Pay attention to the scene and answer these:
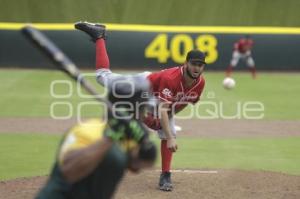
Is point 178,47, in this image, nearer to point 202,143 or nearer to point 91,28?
point 202,143

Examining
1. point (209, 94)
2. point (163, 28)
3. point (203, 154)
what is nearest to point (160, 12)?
point (163, 28)

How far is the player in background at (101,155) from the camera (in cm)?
347

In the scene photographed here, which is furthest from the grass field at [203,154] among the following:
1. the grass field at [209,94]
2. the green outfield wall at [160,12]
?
the green outfield wall at [160,12]

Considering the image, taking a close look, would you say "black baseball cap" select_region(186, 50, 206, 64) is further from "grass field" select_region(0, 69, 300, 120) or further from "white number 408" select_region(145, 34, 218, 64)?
"white number 408" select_region(145, 34, 218, 64)

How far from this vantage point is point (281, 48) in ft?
77.9

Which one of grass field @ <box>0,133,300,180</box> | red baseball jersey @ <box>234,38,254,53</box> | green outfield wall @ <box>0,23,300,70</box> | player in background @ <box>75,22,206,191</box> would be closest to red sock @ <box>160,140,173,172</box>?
player in background @ <box>75,22,206,191</box>

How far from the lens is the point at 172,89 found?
7.46 m

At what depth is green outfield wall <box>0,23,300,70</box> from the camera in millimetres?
22969

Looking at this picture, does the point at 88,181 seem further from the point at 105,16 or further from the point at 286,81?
the point at 105,16

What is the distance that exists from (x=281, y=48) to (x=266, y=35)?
0.78 metres

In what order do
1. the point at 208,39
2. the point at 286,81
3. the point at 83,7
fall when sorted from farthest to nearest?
the point at 83,7 < the point at 208,39 < the point at 286,81

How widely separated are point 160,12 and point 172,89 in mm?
21508

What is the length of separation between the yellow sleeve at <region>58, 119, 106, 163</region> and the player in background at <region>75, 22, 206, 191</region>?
3.23 metres

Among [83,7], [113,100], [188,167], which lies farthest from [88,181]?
[83,7]
